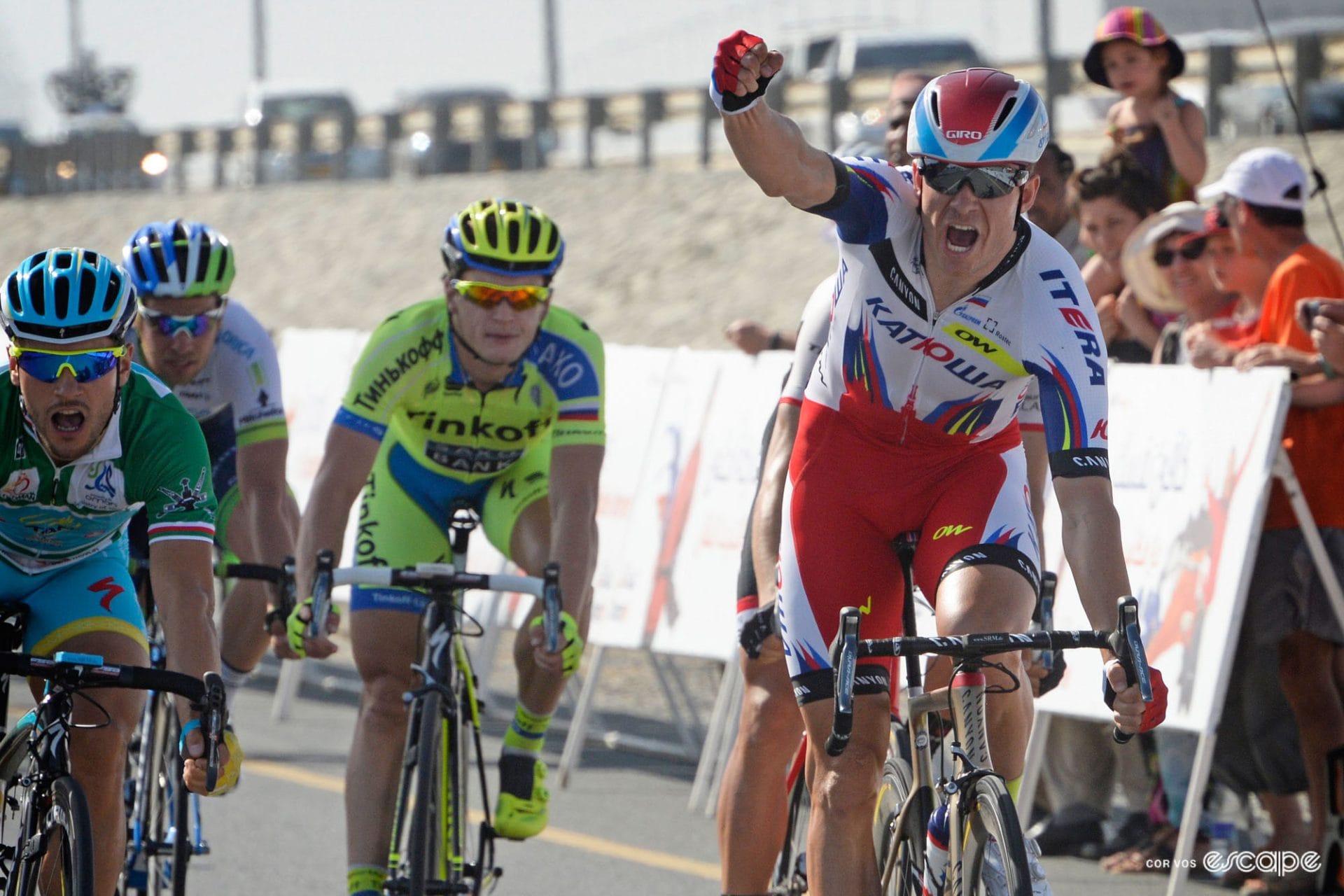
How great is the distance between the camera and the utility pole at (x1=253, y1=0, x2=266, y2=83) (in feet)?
165

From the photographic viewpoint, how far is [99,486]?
4898mm

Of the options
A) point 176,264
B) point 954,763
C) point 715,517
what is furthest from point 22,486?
point 715,517

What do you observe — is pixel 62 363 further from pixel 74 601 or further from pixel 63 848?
pixel 63 848

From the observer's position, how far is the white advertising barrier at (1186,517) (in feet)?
22.4

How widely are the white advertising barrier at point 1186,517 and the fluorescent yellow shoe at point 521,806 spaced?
2.00 meters

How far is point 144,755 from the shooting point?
6391 millimetres

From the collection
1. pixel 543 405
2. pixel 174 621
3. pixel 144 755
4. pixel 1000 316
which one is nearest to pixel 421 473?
pixel 543 405

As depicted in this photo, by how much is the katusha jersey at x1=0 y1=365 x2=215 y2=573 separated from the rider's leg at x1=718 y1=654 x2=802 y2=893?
1.59 metres

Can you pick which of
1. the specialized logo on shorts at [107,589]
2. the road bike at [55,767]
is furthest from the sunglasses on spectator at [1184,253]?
the road bike at [55,767]

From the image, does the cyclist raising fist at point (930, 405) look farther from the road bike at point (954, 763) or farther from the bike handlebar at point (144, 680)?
the bike handlebar at point (144, 680)

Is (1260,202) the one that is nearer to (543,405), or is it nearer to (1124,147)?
(1124,147)

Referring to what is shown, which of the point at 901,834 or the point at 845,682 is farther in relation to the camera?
the point at 901,834

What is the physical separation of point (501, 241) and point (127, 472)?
1627mm

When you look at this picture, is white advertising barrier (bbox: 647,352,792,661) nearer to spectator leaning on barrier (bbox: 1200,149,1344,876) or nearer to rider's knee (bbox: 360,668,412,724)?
spectator leaning on barrier (bbox: 1200,149,1344,876)
